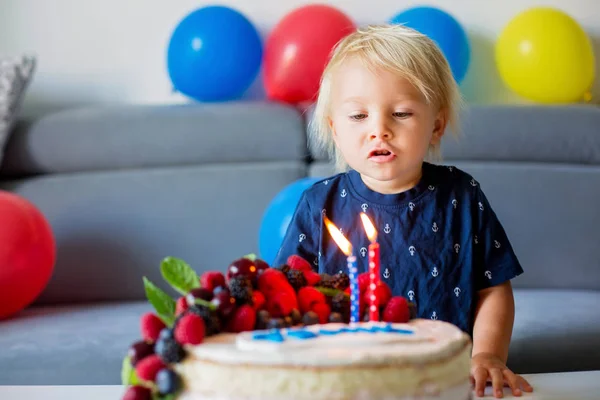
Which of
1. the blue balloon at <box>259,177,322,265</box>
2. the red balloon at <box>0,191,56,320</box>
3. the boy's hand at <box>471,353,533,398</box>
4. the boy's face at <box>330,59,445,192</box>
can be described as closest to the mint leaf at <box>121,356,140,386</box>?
the boy's hand at <box>471,353,533,398</box>

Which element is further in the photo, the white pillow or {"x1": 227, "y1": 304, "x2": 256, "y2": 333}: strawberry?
the white pillow

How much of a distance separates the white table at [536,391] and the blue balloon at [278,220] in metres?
1.10

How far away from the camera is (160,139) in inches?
105

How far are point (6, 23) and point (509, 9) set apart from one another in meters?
1.91

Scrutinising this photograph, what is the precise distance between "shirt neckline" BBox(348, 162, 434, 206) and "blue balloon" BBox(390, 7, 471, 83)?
4.36 feet

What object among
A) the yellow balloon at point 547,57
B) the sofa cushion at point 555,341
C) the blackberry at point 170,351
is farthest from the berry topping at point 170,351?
the yellow balloon at point 547,57

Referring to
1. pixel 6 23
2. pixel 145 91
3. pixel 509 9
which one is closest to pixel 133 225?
pixel 145 91

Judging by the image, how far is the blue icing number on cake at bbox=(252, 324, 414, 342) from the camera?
834 mm

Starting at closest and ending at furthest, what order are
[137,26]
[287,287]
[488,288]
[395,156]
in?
[287,287], [395,156], [488,288], [137,26]

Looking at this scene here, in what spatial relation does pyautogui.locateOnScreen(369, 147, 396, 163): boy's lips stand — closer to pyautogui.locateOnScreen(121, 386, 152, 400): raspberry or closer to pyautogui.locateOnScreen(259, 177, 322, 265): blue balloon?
pyautogui.locateOnScreen(121, 386, 152, 400): raspberry

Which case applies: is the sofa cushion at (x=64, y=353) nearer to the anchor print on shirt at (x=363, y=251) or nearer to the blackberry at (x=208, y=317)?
the anchor print on shirt at (x=363, y=251)

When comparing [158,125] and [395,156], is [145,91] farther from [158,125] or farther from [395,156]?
[395,156]

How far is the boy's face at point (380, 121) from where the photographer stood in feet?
4.37

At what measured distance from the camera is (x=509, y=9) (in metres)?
3.17
